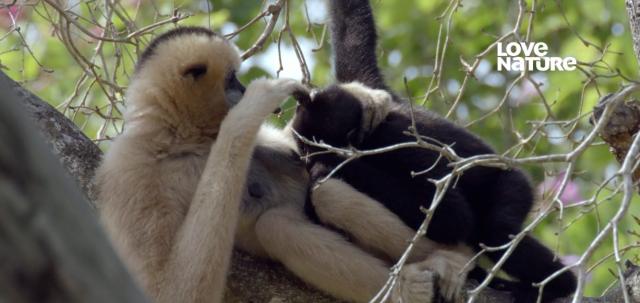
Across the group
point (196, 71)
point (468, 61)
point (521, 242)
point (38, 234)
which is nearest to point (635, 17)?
point (521, 242)

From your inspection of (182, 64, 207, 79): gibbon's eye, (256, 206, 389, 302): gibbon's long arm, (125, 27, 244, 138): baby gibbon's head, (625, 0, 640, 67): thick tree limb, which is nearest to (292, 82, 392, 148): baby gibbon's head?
(125, 27, 244, 138): baby gibbon's head

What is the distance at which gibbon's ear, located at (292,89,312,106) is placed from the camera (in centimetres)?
470

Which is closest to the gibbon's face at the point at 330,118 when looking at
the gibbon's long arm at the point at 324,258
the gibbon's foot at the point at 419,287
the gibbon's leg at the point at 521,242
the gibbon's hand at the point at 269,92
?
the gibbon's hand at the point at 269,92

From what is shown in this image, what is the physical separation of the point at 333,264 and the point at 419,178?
90 cm

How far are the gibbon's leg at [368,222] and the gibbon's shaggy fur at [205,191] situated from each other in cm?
3

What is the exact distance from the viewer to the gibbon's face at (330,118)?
197 inches

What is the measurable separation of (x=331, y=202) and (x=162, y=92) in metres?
1.14

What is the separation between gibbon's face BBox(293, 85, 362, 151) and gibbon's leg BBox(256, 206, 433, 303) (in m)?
0.80

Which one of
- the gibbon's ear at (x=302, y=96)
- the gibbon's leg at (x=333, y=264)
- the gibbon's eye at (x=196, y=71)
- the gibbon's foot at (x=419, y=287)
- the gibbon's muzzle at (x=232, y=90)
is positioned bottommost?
the gibbon's foot at (x=419, y=287)

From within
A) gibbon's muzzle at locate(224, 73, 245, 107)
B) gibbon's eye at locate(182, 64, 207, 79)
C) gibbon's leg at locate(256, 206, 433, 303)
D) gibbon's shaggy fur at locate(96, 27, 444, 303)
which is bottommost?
gibbon's leg at locate(256, 206, 433, 303)

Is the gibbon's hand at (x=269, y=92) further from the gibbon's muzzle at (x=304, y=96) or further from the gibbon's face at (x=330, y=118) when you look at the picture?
the gibbon's face at (x=330, y=118)

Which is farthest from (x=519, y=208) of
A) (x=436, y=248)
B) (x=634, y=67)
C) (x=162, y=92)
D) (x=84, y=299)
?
→ (x=634, y=67)

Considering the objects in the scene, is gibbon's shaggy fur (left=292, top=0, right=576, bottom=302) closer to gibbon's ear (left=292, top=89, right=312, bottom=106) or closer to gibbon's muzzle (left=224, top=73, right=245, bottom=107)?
gibbon's ear (left=292, top=89, right=312, bottom=106)

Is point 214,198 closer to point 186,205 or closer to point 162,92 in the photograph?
point 186,205
